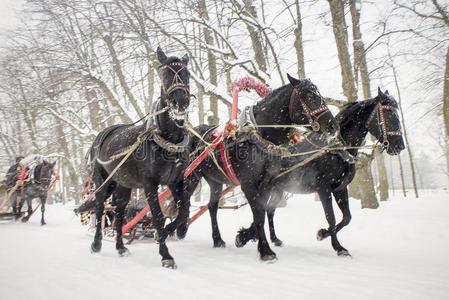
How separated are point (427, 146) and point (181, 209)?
173 ft

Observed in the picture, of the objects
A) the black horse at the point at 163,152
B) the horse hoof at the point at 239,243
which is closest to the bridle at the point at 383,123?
the horse hoof at the point at 239,243

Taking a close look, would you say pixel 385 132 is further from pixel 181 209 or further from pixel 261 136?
pixel 181 209

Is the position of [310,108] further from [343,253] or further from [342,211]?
[343,253]

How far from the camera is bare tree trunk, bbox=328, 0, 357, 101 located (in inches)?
406

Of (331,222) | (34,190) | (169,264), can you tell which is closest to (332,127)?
(331,222)

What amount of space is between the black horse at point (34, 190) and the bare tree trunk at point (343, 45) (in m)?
11.0

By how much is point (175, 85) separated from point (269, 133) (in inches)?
64.7

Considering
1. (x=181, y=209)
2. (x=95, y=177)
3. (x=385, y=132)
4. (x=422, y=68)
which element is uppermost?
(x=422, y=68)

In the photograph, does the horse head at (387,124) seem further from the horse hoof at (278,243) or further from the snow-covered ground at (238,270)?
the horse hoof at (278,243)

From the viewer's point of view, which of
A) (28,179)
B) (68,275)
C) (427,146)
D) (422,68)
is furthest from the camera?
(427,146)

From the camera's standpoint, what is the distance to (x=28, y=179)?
12.5 meters

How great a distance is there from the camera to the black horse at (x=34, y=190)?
1245cm

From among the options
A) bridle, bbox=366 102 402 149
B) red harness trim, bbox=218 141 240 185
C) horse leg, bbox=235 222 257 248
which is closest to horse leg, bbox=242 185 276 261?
red harness trim, bbox=218 141 240 185

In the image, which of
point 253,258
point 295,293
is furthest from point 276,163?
point 295,293
